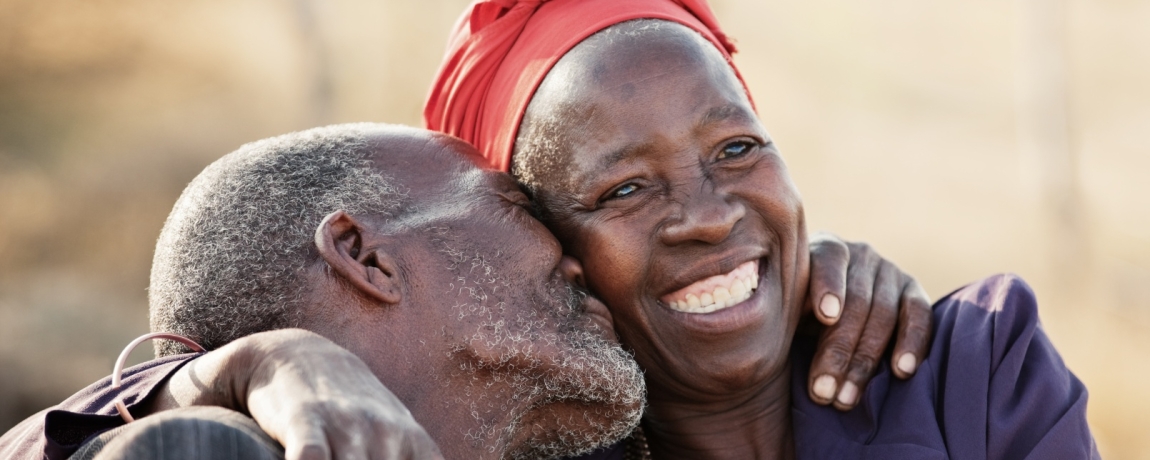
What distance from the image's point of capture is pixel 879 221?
485 inches

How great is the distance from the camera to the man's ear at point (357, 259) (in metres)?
2.92

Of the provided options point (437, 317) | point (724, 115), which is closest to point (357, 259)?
point (437, 317)

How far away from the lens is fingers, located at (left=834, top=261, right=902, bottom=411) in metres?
3.48

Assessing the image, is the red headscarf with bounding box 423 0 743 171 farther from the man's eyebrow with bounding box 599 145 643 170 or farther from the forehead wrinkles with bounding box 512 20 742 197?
the man's eyebrow with bounding box 599 145 643 170

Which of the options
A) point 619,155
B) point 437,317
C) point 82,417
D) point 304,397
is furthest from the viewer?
point 619,155

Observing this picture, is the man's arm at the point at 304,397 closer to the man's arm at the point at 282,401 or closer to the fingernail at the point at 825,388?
the man's arm at the point at 282,401

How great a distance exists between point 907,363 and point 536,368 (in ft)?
3.97

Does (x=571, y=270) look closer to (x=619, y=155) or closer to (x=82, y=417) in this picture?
(x=619, y=155)

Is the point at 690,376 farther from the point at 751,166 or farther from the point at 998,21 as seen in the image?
the point at 998,21

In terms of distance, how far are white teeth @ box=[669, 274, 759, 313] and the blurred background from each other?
4747mm

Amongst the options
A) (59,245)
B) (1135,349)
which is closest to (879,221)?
(1135,349)

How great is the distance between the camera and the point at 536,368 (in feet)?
10.1

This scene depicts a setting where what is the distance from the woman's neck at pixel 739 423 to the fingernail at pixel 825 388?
20 cm

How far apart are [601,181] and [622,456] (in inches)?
42.3
